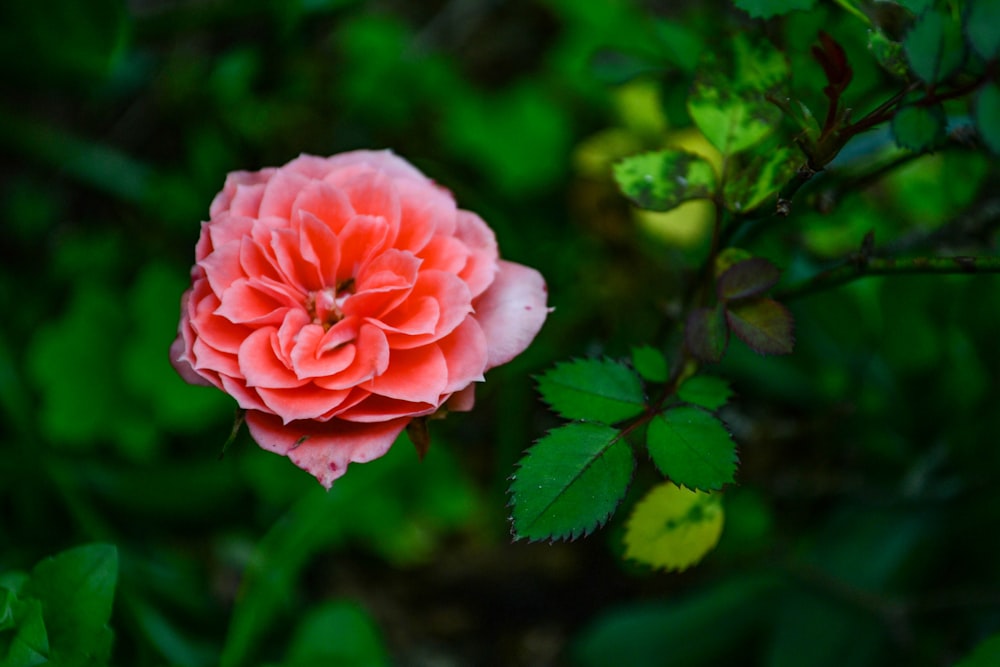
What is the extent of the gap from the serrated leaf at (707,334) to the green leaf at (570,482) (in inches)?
4.1

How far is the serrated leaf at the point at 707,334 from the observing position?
650 millimetres

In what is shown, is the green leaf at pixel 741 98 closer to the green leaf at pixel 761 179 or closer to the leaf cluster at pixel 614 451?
the green leaf at pixel 761 179

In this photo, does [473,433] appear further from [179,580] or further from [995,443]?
[995,443]

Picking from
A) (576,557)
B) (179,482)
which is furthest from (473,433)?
(179,482)

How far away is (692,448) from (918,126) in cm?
30

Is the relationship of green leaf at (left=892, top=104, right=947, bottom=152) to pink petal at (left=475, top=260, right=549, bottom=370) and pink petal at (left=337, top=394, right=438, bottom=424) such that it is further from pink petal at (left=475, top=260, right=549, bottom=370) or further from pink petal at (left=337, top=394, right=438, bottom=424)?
pink petal at (left=337, top=394, right=438, bottom=424)

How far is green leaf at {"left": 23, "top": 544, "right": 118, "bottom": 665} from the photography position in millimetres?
634

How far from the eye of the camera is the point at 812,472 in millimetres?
1246

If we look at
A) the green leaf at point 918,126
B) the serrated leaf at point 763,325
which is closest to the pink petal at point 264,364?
the serrated leaf at point 763,325

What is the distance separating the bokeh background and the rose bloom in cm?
A: 22

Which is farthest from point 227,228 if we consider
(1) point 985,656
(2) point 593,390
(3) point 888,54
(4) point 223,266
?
(1) point 985,656

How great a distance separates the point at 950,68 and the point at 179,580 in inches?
43.0

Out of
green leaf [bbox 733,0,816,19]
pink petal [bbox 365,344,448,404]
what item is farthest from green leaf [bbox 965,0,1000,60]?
pink petal [bbox 365,344,448,404]

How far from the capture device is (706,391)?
2.15 ft
